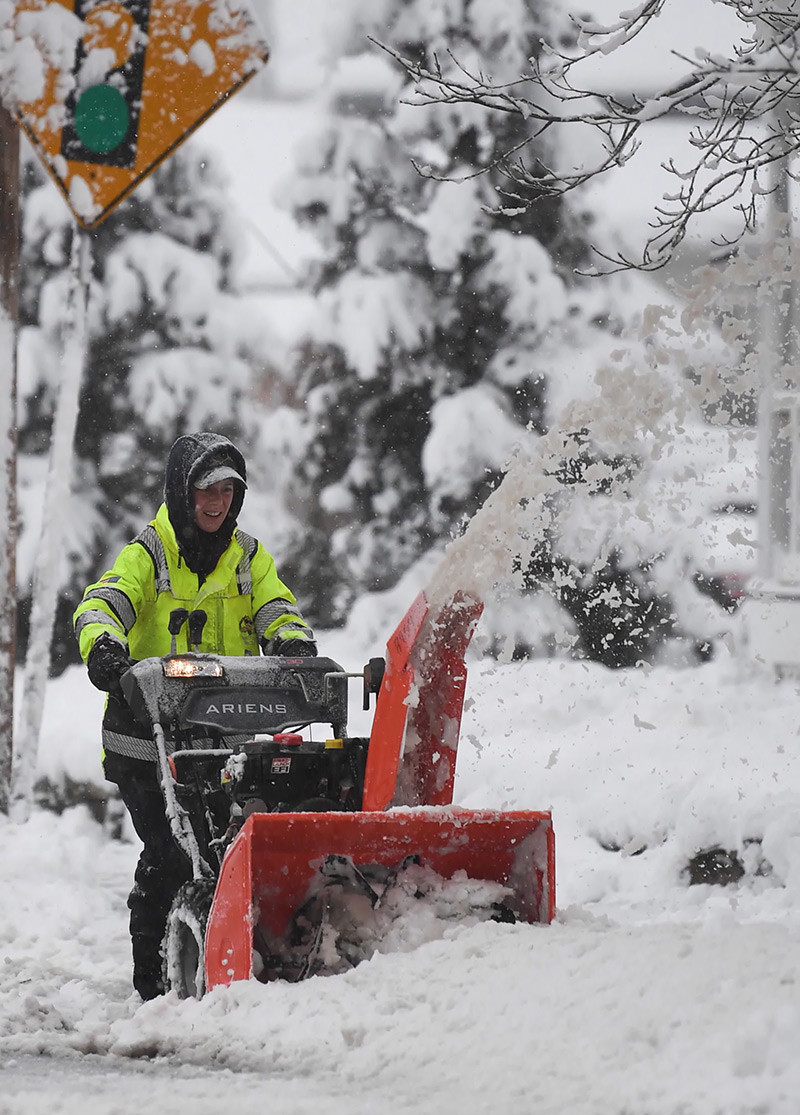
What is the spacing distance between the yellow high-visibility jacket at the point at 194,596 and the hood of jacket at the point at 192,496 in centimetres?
4

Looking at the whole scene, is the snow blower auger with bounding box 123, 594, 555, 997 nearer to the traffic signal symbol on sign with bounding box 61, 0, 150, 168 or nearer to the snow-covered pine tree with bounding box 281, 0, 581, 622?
the traffic signal symbol on sign with bounding box 61, 0, 150, 168

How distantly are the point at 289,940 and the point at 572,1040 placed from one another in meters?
1.03

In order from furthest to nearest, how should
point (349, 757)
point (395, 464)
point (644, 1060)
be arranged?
point (395, 464) < point (349, 757) < point (644, 1060)

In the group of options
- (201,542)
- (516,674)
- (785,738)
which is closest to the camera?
(201,542)

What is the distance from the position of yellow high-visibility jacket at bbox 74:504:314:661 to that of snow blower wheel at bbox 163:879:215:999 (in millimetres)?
907

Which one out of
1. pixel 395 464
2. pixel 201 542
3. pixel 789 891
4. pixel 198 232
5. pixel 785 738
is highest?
pixel 198 232

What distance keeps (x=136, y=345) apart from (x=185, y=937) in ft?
22.0

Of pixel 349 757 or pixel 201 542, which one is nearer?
pixel 349 757

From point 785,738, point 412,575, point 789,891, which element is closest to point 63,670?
point 412,575

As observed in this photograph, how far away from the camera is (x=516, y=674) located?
9.01 m

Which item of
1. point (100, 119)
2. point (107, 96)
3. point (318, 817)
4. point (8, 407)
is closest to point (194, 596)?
point (318, 817)

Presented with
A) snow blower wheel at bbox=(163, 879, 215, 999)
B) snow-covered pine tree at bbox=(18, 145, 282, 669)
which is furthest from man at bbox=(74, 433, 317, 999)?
snow-covered pine tree at bbox=(18, 145, 282, 669)

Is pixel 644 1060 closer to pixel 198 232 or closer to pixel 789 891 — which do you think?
pixel 789 891

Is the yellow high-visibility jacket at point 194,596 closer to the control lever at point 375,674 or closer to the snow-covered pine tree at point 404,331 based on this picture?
the control lever at point 375,674
